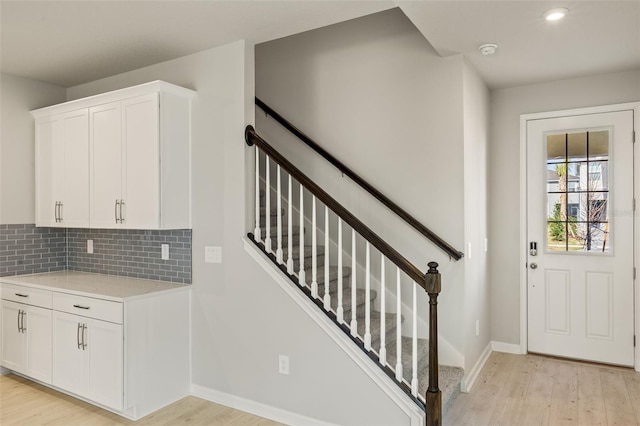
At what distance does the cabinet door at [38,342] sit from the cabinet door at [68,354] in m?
0.09

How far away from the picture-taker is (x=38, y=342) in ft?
10.9

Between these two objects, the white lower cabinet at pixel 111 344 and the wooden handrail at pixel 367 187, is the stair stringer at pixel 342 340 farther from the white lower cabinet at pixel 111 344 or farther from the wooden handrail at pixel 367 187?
the wooden handrail at pixel 367 187

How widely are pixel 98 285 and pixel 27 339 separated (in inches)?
30.7

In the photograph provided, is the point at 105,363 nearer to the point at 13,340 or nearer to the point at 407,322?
the point at 13,340

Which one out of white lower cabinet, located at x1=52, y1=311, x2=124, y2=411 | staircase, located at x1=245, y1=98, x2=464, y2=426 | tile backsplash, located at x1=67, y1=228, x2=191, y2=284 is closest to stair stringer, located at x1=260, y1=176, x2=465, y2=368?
staircase, located at x1=245, y1=98, x2=464, y2=426

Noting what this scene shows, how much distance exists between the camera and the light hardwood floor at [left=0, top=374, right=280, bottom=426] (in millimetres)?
2830

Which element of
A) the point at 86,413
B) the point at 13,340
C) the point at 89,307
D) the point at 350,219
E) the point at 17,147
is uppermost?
the point at 17,147

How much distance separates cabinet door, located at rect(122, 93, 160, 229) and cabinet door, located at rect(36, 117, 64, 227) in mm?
895

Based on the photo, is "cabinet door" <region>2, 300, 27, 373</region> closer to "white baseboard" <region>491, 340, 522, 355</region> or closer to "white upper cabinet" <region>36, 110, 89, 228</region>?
"white upper cabinet" <region>36, 110, 89, 228</region>

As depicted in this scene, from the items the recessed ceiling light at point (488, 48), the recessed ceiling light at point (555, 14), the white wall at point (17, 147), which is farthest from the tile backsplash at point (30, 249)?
the recessed ceiling light at point (555, 14)

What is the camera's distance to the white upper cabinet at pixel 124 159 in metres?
3.06

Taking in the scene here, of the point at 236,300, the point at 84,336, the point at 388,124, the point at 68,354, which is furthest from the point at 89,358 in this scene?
the point at 388,124

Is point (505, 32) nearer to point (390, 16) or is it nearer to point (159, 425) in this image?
point (390, 16)

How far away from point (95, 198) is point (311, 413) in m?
2.31
